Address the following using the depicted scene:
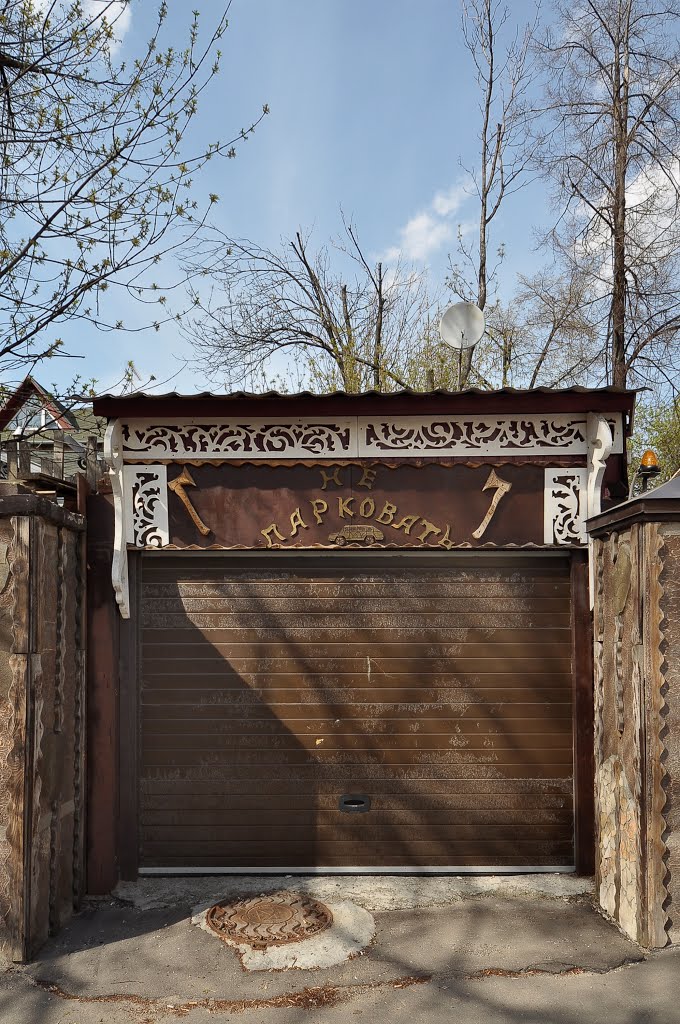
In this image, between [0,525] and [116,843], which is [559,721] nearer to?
[116,843]

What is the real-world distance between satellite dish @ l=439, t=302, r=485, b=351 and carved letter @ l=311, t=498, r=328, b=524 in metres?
2.24

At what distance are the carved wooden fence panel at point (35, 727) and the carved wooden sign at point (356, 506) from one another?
1.04m

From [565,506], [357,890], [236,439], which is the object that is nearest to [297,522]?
[236,439]

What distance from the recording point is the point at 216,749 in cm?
573

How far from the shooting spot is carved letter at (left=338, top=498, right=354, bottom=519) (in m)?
5.64

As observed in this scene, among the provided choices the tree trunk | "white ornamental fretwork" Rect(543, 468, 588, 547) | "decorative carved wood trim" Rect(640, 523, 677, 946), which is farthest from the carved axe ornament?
the tree trunk

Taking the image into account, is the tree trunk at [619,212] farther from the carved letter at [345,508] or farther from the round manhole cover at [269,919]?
the round manhole cover at [269,919]

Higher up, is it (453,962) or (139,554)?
(139,554)

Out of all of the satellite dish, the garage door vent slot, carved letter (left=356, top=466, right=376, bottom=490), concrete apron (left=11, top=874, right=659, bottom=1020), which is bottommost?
concrete apron (left=11, top=874, right=659, bottom=1020)

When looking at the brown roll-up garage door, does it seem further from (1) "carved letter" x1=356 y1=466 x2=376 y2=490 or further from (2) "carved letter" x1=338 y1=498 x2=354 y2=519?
(1) "carved letter" x1=356 y1=466 x2=376 y2=490

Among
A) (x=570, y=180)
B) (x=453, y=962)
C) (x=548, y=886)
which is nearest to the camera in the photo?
(x=453, y=962)

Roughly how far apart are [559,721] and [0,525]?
439 centimetres

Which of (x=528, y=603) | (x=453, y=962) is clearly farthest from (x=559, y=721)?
(x=453, y=962)

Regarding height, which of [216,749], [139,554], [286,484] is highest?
[286,484]
